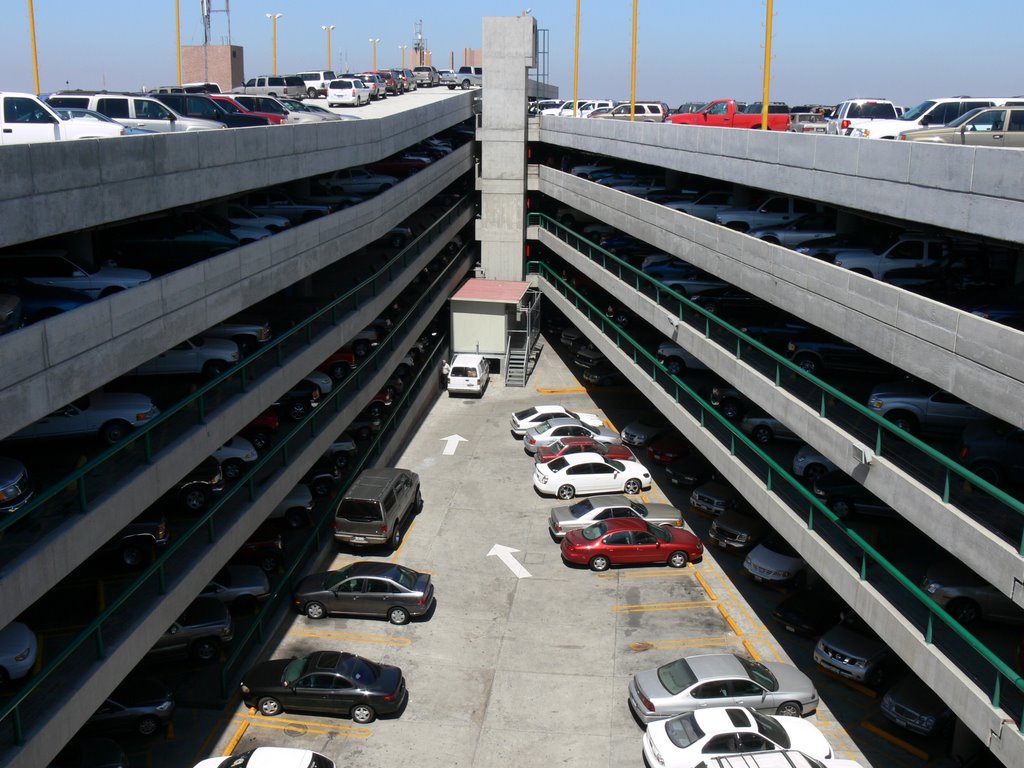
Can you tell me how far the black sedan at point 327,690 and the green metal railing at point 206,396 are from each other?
5.37m

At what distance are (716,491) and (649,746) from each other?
12.4m

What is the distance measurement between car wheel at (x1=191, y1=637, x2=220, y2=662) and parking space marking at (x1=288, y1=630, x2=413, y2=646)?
2228 mm

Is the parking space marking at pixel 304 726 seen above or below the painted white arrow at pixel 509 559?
below

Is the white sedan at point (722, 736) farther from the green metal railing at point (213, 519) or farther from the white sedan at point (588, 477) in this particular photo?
the white sedan at point (588, 477)

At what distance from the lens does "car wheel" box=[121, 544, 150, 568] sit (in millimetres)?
18922

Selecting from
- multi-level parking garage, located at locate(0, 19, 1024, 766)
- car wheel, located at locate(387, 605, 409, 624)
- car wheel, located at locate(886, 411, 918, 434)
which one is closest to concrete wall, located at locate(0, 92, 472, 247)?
multi-level parking garage, located at locate(0, 19, 1024, 766)

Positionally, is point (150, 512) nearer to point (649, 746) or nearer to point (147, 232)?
point (147, 232)

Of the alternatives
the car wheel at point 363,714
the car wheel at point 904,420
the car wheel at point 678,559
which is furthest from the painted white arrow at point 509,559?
the car wheel at point 904,420

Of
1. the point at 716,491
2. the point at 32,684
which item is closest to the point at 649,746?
the point at 32,684

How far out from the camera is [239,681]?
20719mm

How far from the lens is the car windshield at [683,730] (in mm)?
17609

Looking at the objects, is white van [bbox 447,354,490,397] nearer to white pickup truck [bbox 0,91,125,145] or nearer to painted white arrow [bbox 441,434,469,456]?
painted white arrow [bbox 441,434,469,456]

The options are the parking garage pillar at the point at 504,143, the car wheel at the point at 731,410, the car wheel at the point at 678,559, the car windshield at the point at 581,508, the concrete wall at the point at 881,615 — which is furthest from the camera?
the parking garage pillar at the point at 504,143

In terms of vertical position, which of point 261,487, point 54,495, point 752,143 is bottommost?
point 261,487
